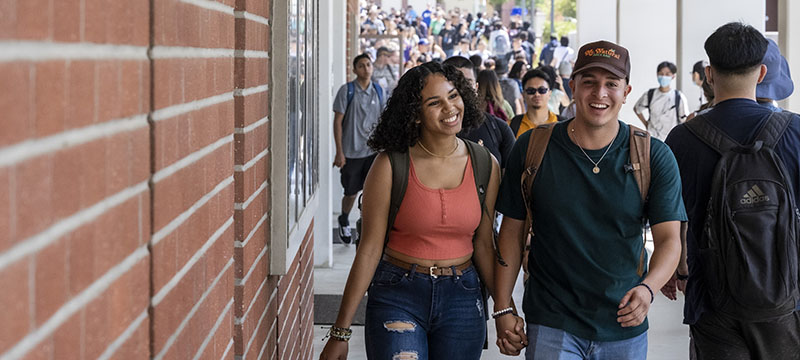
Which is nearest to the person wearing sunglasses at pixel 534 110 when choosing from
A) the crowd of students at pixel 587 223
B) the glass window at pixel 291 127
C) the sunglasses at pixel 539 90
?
the sunglasses at pixel 539 90

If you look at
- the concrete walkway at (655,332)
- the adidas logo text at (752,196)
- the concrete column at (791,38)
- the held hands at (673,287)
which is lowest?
the concrete walkway at (655,332)

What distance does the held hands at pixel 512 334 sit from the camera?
3.59m

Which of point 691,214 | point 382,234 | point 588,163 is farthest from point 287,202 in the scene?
point 691,214

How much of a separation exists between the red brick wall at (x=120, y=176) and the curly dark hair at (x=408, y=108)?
1.20 m

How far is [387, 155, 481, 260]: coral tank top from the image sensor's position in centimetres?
376

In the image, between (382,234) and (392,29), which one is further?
(392,29)

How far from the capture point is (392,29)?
29.9 metres

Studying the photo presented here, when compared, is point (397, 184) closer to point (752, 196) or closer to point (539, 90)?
point (752, 196)

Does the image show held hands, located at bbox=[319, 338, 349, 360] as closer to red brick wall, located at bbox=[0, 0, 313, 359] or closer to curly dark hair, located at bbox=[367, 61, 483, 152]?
curly dark hair, located at bbox=[367, 61, 483, 152]

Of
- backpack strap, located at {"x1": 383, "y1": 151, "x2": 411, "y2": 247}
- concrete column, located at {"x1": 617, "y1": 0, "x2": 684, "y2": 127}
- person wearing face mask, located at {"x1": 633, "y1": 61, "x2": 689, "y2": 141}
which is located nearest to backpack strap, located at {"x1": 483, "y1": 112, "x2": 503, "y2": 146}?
backpack strap, located at {"x1": 383, "y1": 151, "x2": 411, "y2": 247}

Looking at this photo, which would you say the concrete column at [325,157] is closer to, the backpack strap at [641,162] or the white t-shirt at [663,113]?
the white t-shirt at [663,113]

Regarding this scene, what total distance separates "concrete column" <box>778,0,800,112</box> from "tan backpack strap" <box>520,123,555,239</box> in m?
6.73

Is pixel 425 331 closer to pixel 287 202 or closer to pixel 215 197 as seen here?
pixel 287 202

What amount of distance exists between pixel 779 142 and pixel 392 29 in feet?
87.2
